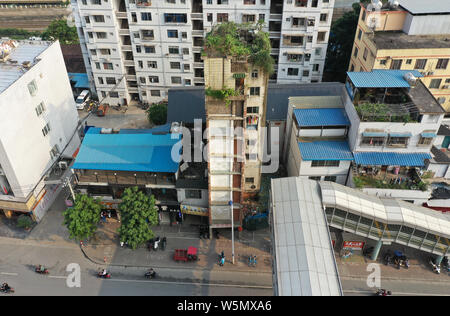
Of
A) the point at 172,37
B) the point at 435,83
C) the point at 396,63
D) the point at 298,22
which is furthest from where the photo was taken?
the point at 172,37

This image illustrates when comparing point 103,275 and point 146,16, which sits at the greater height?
point 146,16

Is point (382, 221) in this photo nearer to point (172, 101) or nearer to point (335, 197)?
point (335, 197)

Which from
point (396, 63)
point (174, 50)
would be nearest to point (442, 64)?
point (396, 63)

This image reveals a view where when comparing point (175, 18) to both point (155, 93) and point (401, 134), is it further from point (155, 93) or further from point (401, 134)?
point (401, 134)

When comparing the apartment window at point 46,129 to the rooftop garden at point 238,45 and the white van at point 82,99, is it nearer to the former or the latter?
the white van at point 82,99

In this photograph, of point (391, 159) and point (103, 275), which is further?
point (391, 159)

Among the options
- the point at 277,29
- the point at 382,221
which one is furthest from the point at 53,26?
the point at 382,221
